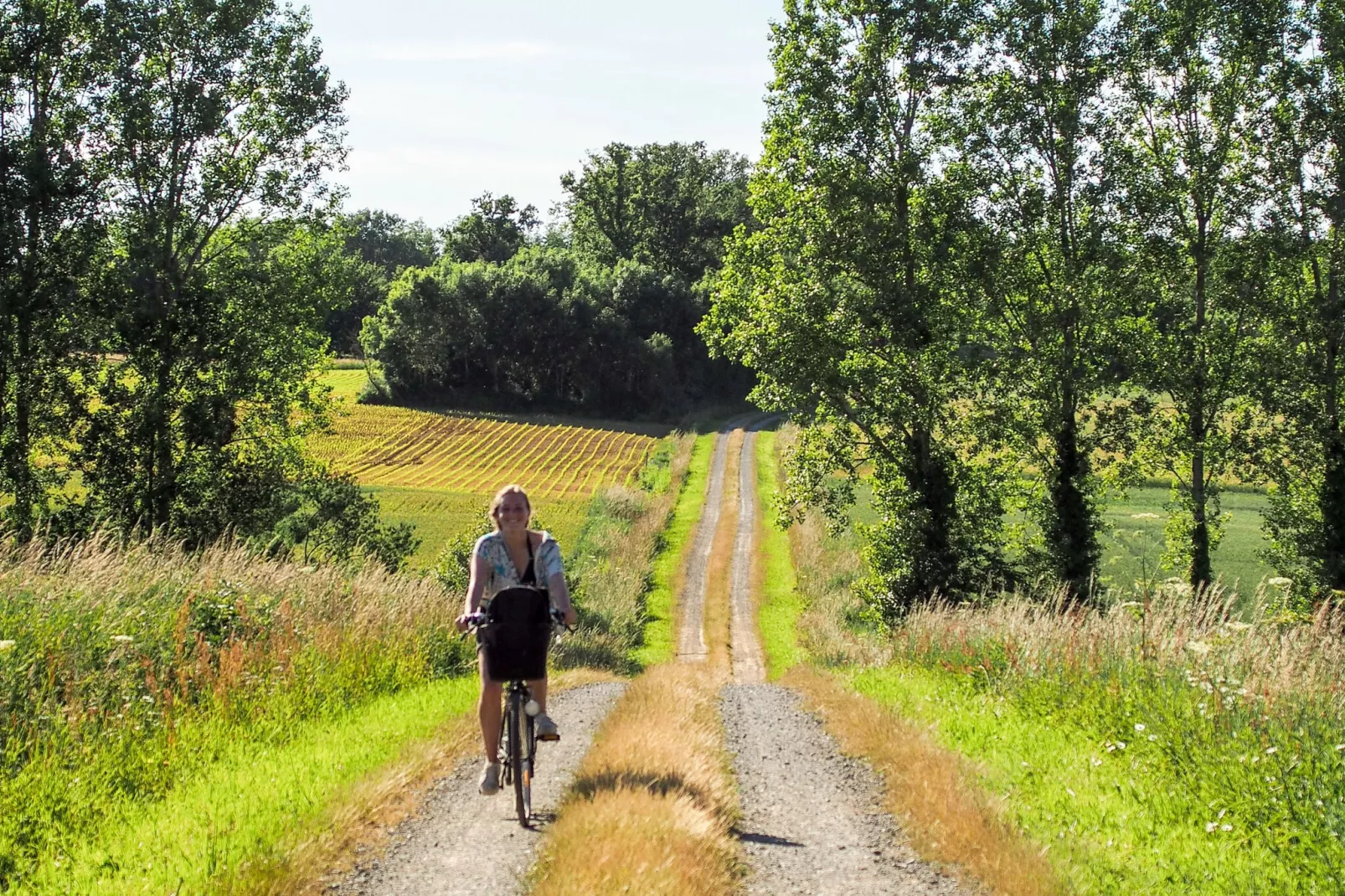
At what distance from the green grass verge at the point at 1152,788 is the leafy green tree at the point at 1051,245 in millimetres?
Answer: 18130

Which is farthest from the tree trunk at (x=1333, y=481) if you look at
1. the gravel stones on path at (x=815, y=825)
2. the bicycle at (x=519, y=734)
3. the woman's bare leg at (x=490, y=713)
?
the woman's bare leg at (x=490, y=713)

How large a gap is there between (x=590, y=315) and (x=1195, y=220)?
67.7 meters

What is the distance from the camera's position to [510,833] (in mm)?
6953

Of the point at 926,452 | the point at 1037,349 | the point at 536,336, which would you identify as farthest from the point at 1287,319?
the point at 536,336

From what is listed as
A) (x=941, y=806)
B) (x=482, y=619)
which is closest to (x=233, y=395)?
(x=482, y=619)

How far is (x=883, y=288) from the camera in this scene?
27.1 m

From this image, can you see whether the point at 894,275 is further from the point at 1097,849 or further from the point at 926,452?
the point at 1097,849

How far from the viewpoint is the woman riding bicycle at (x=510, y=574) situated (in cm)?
738

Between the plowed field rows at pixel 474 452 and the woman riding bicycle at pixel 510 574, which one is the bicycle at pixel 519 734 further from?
the plowed field rows at pixel 474 452

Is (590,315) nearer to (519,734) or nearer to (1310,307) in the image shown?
(1310,307)

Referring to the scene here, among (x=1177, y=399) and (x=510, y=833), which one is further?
(x=1177, y=399)

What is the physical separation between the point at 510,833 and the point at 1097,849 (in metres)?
3.89

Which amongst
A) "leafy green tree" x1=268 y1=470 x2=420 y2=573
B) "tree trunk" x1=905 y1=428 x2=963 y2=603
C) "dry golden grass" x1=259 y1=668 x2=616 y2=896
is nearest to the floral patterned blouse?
"dry golden grass" x1=259 y1=668 x2=616 y2=896

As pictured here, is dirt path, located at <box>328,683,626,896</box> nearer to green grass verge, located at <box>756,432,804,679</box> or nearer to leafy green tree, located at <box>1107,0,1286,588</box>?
green grass verge, located at <box>756,432,804,679</box>
